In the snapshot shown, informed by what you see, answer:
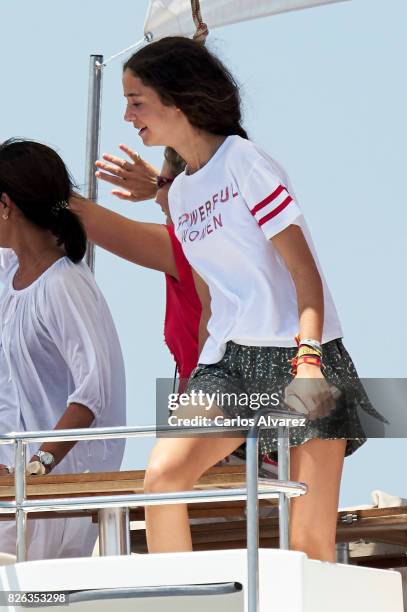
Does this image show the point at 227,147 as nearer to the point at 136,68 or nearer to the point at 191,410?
the point at 136,68

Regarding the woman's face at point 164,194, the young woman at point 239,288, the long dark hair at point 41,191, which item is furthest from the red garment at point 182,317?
the young woman at point 239,288

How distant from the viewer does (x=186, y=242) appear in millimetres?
4230

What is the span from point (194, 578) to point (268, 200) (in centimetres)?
107

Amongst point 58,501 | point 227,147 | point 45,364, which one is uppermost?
point 227,147

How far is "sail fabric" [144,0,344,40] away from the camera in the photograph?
708 centimetres

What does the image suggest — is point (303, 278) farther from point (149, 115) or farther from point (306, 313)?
point (149, 115)

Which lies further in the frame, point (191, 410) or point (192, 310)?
point (192, 310)

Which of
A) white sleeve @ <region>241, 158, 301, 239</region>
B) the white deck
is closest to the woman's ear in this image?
white sleeve @ <region>241, 158, 301, 239</region>

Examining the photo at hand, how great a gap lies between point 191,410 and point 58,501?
16.9 inches

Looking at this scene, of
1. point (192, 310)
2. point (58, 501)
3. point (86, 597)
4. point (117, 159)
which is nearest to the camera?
point (86, 597)

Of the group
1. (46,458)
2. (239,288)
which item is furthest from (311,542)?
(46,458)

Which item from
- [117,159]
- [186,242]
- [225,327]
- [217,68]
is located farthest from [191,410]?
[117,159]

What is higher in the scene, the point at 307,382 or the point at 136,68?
the point at 136,68

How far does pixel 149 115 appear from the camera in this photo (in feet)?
14.1
